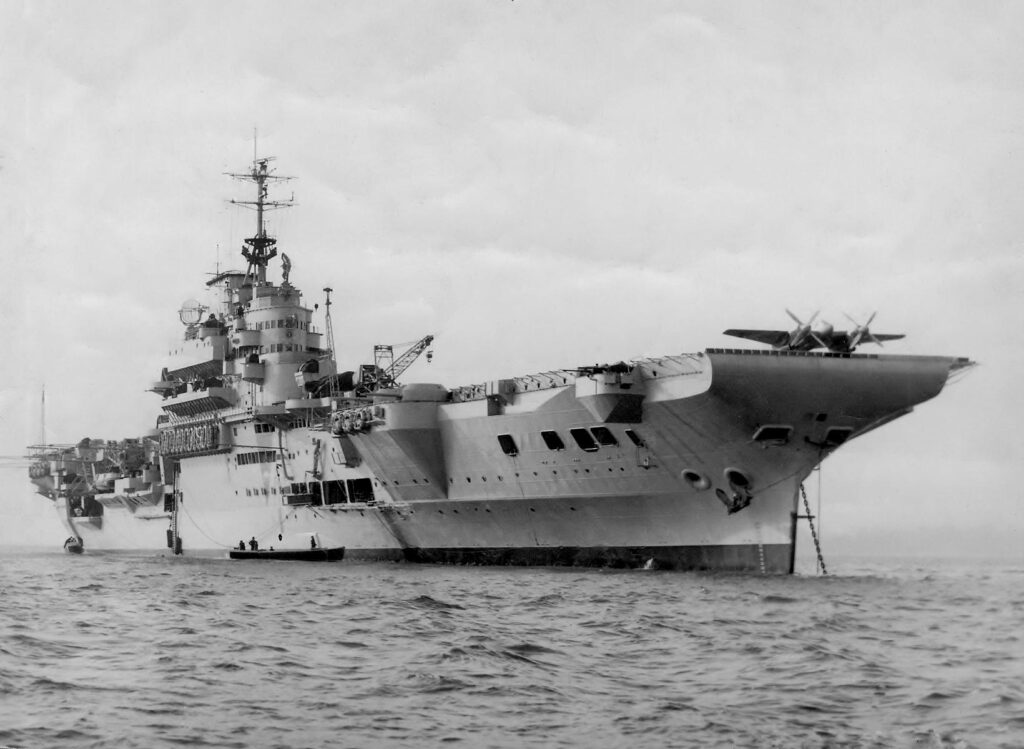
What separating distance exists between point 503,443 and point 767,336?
6.88 m

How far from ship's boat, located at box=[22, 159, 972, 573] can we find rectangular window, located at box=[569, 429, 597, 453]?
61 millimetres

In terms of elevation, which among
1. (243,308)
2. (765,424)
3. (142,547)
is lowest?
(142,547)

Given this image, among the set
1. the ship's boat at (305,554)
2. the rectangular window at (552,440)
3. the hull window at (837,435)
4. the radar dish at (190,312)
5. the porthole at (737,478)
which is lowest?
the ship's boat at (305,554)

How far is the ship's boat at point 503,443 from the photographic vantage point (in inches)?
827

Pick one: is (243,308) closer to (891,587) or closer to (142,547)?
(142,547)

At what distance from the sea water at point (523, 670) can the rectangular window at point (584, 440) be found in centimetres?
586

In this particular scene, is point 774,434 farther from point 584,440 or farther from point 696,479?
point 584,440

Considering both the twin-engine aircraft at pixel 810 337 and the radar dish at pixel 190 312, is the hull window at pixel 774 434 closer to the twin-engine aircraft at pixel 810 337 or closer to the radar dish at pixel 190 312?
the twin-engine aircraft at pixel 810 337

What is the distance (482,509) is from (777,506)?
7.61m

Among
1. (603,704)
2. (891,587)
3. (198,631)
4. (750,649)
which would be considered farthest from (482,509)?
(603,704)

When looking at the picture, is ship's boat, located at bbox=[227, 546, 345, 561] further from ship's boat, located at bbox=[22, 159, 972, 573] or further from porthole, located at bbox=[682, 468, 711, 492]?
porthole, located at bbox=[682, 468, 711, 492]

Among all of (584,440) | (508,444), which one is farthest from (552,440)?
(508,444)

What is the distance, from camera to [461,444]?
26.1 m

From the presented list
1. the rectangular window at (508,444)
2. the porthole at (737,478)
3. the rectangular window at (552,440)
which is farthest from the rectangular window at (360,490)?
the porthole at (737,478)
